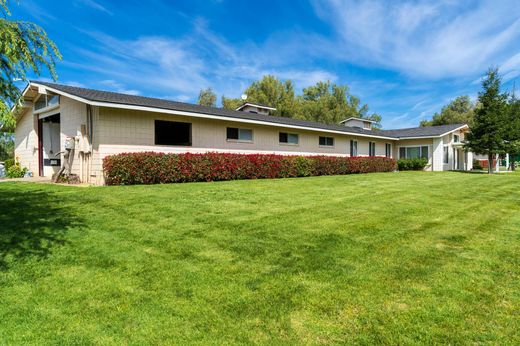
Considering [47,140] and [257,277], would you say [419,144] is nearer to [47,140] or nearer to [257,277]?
[47,140]

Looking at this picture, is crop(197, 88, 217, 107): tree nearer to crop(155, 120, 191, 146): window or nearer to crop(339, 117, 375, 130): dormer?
crop(339, 117, 375, 130): dormer

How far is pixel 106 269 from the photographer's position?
3199mm

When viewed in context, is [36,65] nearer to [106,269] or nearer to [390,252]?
[106,269]

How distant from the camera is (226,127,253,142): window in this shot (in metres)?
15.7

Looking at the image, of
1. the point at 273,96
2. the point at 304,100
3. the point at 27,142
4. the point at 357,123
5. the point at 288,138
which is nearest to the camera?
the point at 27,142

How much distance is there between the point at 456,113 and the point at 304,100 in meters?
25.2

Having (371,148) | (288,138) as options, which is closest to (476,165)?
(371,148)

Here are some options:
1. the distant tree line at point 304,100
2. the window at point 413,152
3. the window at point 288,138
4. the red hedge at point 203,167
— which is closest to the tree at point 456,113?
the distant tree line at point 304,100

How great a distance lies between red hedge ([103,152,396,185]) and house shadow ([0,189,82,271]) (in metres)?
3.43

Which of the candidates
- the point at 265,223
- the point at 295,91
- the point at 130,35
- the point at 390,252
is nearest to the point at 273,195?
the point at 265,223

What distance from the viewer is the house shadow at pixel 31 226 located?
11.9 feet

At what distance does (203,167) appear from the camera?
1209cm

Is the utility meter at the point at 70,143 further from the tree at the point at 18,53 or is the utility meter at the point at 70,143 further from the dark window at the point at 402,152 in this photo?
the dark window at the point at 402,152

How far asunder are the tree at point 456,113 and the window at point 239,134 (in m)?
45.6
